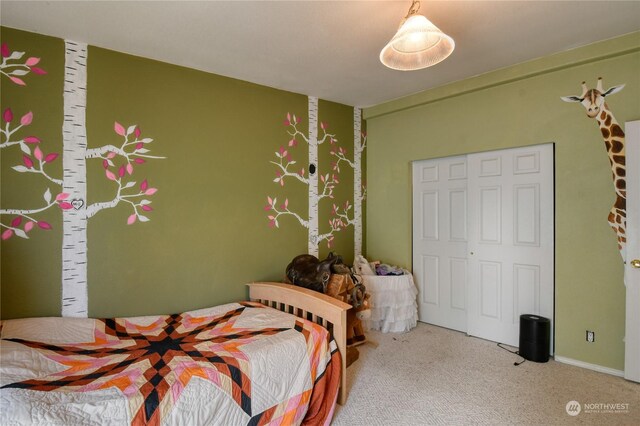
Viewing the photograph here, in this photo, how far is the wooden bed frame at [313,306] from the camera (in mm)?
2227

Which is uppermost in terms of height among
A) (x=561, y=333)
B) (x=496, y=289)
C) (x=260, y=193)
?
(x=260, y=193)

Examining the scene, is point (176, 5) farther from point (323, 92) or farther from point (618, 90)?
point (618, 90)

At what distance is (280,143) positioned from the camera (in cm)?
338

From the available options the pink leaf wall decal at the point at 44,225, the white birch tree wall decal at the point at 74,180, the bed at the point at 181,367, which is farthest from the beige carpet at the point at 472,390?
the pink leaf wall decal at the point at 44,225

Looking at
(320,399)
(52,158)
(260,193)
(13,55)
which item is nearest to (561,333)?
(320,399)

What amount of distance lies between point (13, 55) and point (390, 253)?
377cm

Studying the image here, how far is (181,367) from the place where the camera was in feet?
5.65

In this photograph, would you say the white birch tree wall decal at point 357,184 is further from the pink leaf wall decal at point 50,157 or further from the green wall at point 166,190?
the pink leaf wall decal at point 50,157

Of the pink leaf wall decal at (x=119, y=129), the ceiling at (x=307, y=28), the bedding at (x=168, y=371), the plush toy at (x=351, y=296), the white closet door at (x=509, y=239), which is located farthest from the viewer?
the white closet door at (x=509, y=239)

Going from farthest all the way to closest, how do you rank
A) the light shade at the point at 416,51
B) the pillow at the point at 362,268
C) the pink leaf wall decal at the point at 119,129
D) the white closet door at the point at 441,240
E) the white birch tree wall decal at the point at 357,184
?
the white birch tree wall decal at the point at 357,184, the pillow at the point at 362,268, the white closet door at the point at 441,240, the pink leaf wall decal at the point at 119,129, the light shade at the point at 416,51

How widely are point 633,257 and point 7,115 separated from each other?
4440mm

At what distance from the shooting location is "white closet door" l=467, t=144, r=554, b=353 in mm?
2885

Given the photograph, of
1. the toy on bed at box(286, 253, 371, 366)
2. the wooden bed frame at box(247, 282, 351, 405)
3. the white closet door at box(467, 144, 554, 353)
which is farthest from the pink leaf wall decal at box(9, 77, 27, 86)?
the white closet door at box(467, 144, 554, 353)

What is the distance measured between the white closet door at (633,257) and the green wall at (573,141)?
11 centimetres
